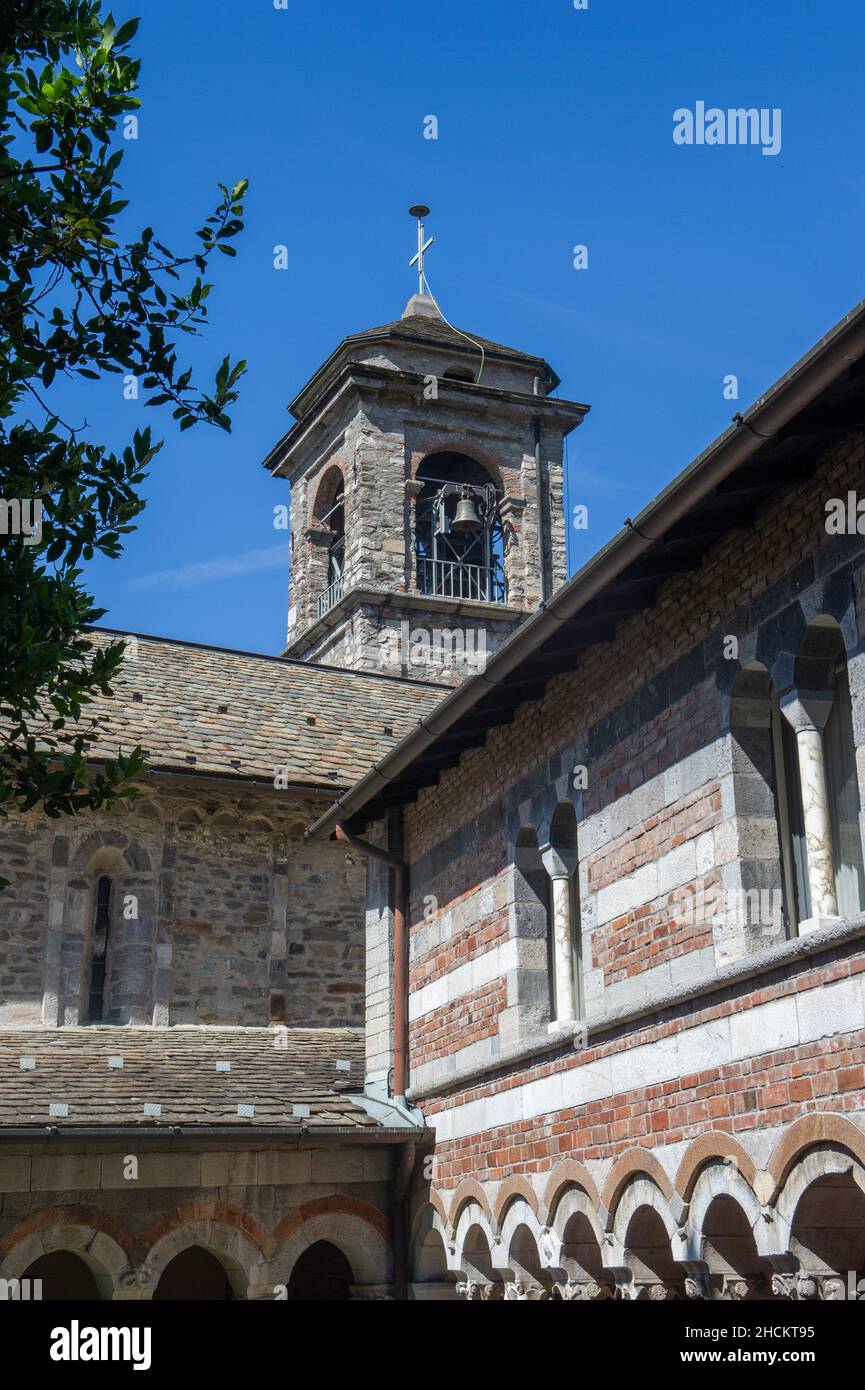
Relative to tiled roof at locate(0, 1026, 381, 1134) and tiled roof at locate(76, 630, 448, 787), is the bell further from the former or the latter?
tiled roof at locate(0, 1026, 381, 1134)

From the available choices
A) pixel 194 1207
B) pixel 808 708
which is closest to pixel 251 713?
pixel 194 1207

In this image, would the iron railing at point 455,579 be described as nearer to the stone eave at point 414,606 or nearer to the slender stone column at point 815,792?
the stone eave at point 414,606

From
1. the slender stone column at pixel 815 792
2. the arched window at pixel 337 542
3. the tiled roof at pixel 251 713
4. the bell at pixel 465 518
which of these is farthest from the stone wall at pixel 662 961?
the arched window at pixel 337 542

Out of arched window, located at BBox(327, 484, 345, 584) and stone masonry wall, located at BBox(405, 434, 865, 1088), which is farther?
arched window, located at BBox(327, 484, 345, 584)

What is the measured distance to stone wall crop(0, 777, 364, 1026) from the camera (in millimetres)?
14000

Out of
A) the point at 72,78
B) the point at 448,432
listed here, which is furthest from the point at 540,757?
the point at 448,432

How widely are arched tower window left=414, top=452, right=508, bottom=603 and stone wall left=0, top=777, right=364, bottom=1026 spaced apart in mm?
11026

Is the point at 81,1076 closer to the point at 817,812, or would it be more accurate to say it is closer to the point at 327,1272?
the point at 327,1272

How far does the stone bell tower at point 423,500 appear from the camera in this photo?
997 inches

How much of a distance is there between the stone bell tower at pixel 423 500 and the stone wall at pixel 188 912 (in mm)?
9626

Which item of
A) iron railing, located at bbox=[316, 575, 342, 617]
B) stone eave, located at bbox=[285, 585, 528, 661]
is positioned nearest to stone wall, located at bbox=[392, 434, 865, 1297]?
stone eave, located at bbox=[285, 585, 528, 661]

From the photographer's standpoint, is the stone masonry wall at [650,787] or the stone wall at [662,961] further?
the stone masonry wall at [650,787]

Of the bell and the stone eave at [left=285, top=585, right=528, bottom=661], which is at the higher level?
the bell
